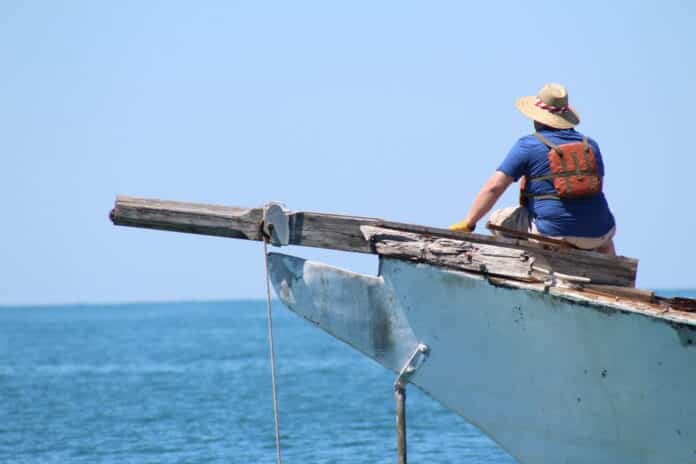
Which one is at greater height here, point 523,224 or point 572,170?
point 572,170

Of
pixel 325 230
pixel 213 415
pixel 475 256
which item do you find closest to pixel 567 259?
pixel 475 256

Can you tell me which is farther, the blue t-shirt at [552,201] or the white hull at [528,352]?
the blue t-shirt at [552,201]

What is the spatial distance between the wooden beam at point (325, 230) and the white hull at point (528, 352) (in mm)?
194

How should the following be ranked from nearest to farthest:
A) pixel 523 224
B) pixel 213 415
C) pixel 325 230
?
1. pixel 325 230
2. pixel 523 224
3. pixel 213 415

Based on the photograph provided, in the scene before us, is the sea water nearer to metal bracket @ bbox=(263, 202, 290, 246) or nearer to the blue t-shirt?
the blue t-shirt

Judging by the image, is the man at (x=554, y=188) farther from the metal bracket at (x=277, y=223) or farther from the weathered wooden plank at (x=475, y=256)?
the metal bracket at (x=277, y=223)

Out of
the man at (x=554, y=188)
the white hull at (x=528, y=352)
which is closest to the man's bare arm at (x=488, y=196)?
the man at (x=554, y=188)

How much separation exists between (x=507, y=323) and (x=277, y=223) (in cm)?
132

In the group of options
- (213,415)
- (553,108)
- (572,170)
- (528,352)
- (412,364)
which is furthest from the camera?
(213,415)

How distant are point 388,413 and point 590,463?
21.1 metres

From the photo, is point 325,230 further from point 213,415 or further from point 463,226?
point 213,415

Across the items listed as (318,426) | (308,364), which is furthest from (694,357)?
(308,364)

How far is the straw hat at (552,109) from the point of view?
6625 mm

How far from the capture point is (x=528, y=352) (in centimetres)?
581
